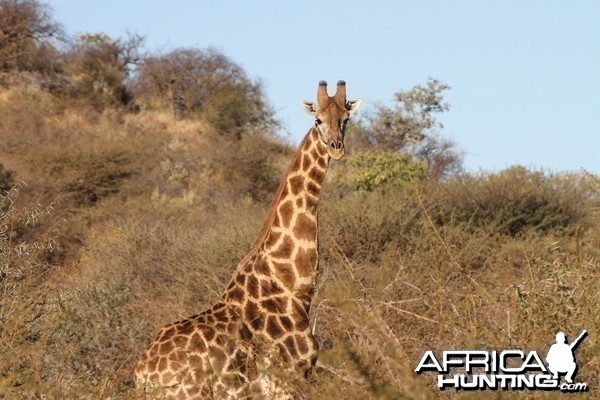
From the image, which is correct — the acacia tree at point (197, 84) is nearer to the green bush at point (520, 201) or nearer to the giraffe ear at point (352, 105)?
the green bush at point (520, 201)

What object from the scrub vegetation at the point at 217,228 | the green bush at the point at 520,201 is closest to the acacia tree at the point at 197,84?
the scrub vegetation at the point at 217,228

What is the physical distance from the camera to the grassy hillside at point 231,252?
579cm

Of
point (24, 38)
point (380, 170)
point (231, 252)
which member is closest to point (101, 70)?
point (24, 38)

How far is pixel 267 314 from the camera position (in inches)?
290

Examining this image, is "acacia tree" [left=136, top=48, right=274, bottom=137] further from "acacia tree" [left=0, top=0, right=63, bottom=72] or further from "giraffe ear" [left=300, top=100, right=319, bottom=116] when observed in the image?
"giraffe ear" [left=300, top=100, right=319, bottom=116]

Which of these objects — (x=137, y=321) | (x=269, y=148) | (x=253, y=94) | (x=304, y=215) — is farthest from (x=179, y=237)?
(x=253, y=94)

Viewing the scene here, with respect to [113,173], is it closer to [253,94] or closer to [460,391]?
[253,94]

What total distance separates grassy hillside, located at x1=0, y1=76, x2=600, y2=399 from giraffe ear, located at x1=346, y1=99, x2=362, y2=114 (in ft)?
2.90

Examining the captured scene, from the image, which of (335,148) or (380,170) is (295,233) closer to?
(335,148)

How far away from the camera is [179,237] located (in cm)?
1850

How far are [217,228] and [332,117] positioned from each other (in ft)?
40.2

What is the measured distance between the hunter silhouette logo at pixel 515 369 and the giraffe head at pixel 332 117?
262 cm

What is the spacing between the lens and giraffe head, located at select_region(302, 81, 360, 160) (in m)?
7.80

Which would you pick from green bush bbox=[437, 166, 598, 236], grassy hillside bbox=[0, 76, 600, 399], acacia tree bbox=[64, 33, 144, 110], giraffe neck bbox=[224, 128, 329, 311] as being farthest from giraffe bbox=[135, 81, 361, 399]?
acacia tree bbox=[64, 33, 144, 110]
